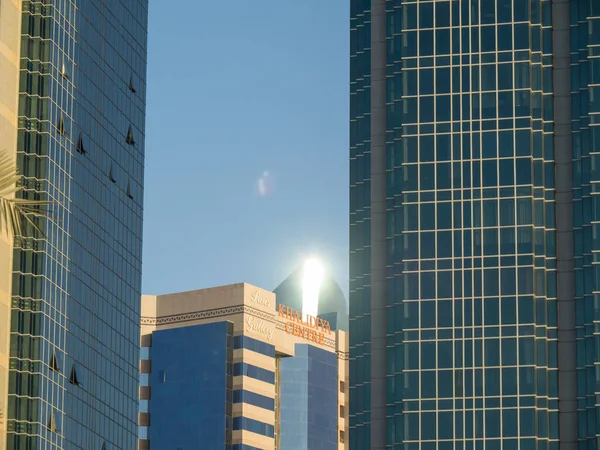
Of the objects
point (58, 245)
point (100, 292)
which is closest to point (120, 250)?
point (100, 292)

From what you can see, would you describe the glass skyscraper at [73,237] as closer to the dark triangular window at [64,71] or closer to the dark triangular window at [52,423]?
the dark triangular window at [64,71]

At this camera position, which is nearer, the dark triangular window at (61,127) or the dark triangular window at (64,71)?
the dark triangular window at (61,127)

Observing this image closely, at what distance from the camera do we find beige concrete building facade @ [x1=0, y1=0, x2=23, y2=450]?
6142 inches

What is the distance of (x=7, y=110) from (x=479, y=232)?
56.3m

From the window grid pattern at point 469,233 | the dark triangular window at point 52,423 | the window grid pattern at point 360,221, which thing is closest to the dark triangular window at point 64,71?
the window grid pattern at point 360,221

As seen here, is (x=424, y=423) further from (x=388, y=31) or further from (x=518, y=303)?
(x=388, y=31)

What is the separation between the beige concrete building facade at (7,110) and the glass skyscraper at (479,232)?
38193mm

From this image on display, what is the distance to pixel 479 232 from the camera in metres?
143

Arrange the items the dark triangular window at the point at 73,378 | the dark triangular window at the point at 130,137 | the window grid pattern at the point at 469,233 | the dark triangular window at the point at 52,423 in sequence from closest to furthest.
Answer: the window grid pattern at the point at 469,233, the dark triangular window at the point at 52,423, the dark triangular window at the point at 73,378, the dark triangular window at the point at 130,137

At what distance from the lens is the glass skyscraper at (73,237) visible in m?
159

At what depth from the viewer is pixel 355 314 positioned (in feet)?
491

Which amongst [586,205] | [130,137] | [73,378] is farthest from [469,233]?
[130,137]

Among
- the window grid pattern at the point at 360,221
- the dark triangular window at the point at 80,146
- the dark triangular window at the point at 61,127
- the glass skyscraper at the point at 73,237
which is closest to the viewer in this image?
the window grid pattern at the point at 360,221

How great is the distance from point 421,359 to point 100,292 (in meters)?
55.8
